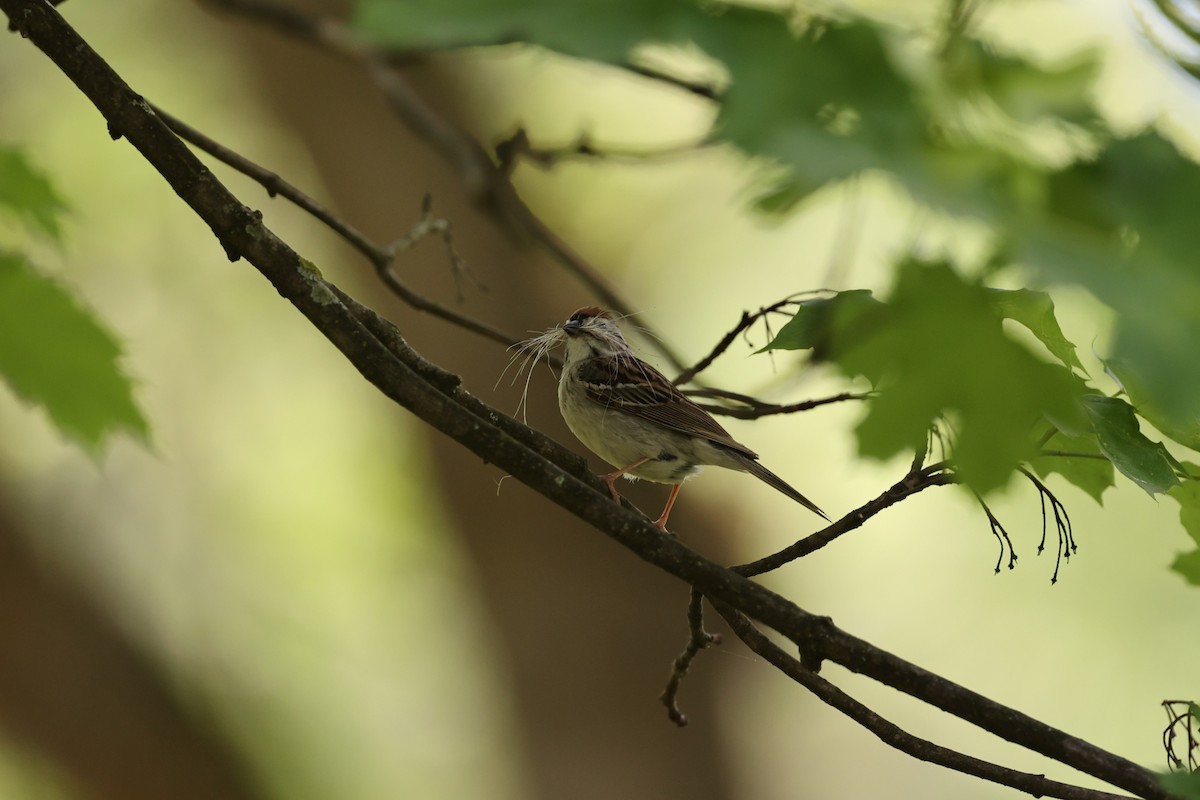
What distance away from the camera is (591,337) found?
406 cm

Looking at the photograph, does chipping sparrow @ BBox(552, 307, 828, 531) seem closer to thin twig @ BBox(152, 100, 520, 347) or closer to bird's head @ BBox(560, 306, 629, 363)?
bird's head @ BBox(560, 306, 629, 363)

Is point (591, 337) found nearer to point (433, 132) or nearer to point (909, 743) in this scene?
point (433, 132)

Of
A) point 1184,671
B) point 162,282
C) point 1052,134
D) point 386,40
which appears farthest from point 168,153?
point 1184,671

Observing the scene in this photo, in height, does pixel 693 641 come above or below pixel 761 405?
below

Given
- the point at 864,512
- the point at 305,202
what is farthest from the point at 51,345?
the point at 864,512

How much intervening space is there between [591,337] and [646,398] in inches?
20.5

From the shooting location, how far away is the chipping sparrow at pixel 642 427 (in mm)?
3439

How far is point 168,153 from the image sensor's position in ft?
5.94

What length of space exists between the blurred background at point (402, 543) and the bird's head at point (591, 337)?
0.70 ft

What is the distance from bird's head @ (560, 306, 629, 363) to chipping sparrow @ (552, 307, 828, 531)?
56mm

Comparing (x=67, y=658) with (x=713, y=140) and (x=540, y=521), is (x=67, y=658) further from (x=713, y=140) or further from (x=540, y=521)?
(x=713, y=140)

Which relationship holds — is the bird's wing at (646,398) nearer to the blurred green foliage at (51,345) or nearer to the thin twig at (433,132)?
the thin twig at (433,132)

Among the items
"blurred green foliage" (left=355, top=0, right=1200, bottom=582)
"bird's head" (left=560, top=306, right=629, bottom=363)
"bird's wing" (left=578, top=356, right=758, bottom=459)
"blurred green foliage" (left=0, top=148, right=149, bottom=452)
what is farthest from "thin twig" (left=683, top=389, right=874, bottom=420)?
"bird's head" (left=560, top=306, right=629, bottom=363)

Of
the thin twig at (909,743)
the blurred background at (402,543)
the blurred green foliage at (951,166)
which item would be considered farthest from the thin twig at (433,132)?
the blurred green foliage at (951,166)
